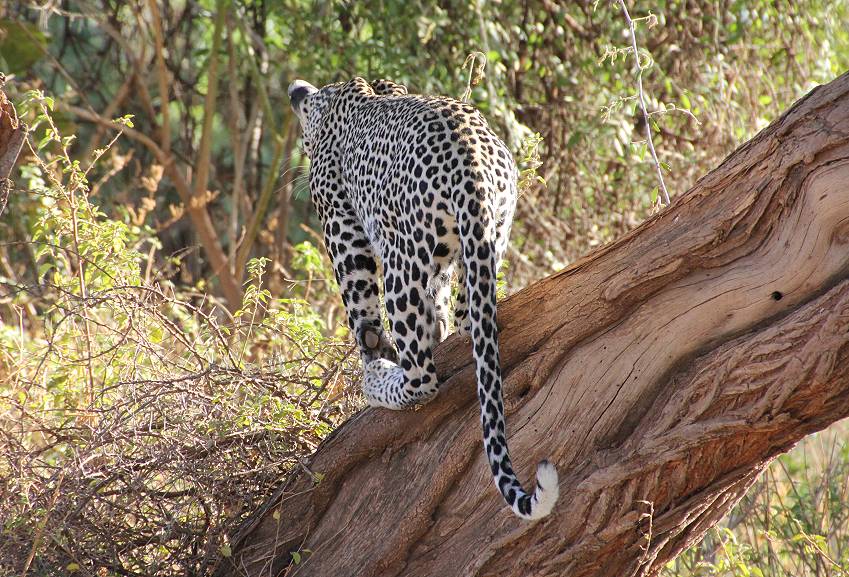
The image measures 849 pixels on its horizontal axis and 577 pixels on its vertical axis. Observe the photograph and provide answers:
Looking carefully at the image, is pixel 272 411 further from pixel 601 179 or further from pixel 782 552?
pixel 601 179

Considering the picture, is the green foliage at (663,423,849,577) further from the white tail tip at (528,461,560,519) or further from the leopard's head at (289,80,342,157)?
the leopard's head at (289,80,342,157)

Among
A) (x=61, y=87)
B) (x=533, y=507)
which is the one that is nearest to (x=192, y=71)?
(x=61, y=87)

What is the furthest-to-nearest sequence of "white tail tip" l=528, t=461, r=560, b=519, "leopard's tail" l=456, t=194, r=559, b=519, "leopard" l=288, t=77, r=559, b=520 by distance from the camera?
1. "leopard" l=288, t=77, r=559, b=520
2. "leopard's tail" l=456, t=194, r=559, b=519
3. "white tail tip" l=528, t=461, r=560, b=519

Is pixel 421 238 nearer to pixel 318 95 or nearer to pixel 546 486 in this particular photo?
pixel 546 486

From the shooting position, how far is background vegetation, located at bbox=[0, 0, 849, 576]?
4.81m

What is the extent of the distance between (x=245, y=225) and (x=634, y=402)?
680cm

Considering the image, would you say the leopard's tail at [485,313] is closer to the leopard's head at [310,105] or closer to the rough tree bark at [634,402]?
the rough tree bark at [634,402]

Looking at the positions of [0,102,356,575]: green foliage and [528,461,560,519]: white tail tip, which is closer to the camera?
[528,461,560,519]: white tail tip

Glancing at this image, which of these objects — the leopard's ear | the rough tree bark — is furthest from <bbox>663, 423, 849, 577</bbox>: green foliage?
the leopard's ear

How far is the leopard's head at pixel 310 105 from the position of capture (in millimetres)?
5785

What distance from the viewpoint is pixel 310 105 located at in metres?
5.97

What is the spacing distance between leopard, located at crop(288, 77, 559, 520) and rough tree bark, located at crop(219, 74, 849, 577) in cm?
21

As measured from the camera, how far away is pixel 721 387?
148 inches

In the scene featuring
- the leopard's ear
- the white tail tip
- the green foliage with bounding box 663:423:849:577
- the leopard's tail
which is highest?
the leopard's ear
